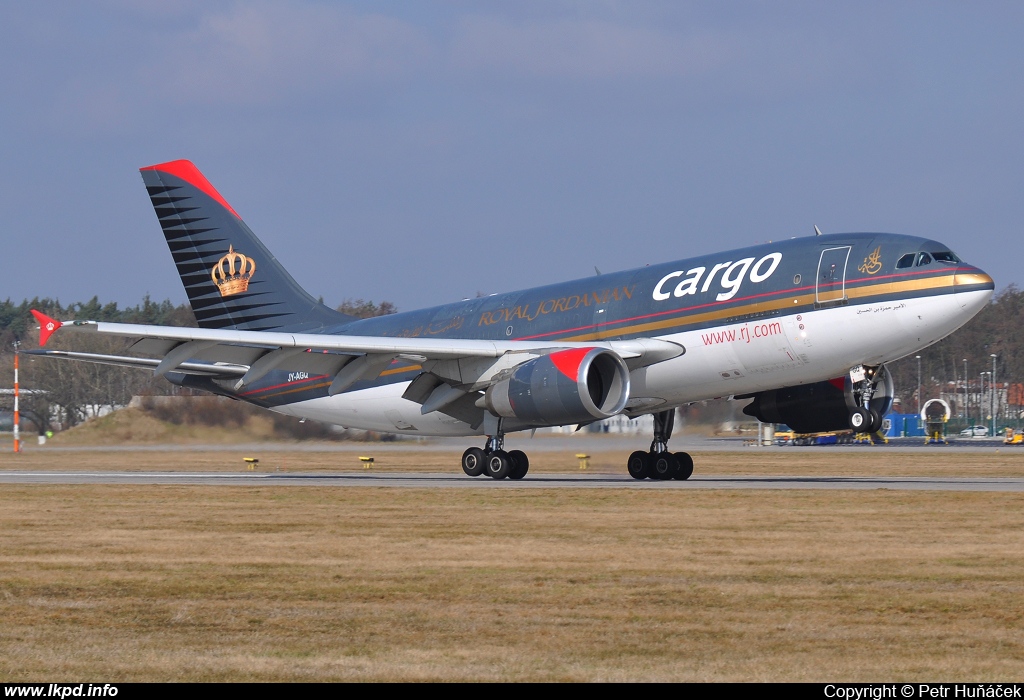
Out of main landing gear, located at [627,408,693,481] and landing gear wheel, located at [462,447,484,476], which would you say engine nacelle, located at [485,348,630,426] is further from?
main landing gear, located at [627,408,693,481]

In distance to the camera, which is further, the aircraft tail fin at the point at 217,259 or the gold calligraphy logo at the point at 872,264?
the aircraft tail fin at the point at 217,259

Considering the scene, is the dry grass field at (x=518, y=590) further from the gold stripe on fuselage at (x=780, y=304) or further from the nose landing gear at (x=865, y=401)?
the gold stripe on fuselage at (x=780, y=304)

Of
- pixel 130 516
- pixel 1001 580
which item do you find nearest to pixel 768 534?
pixel 1001 580

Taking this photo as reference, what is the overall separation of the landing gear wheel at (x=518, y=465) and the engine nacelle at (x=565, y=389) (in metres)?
1.65

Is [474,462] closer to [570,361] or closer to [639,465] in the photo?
[639,465]

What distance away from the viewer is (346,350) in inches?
992

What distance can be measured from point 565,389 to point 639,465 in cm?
507

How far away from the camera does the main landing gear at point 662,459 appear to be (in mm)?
26938

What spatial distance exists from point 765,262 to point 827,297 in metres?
1.51

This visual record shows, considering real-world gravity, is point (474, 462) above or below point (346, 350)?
below
